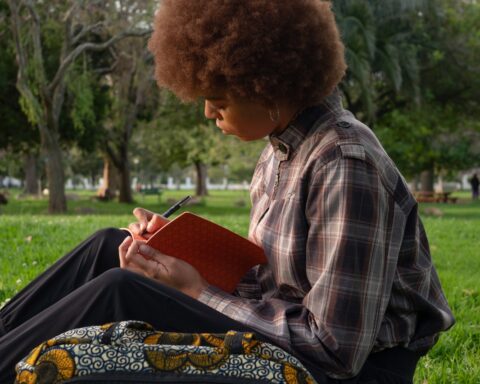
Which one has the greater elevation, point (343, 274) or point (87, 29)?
point (87, 29)

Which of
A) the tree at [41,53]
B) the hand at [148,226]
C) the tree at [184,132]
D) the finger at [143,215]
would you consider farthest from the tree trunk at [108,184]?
the hand at [148,226]

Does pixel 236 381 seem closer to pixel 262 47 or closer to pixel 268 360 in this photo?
pixel 268 360

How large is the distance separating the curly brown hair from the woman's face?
0.04 m

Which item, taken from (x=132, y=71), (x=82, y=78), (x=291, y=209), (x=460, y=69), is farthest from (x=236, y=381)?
(x=460, y=69)

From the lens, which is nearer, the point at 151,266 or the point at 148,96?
the point at 151,266

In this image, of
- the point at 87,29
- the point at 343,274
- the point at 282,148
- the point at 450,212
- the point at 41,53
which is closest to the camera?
the point at 343,274

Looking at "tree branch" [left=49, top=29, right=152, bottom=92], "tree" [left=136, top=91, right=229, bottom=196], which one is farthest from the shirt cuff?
"tree" [left=136, top=91, right=229, bottom=196]

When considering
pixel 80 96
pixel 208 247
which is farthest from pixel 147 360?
pixel 80 96

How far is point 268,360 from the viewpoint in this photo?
1883 millimetres

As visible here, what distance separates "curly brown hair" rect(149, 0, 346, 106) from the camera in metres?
2.15

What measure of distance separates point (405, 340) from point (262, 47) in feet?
3.25

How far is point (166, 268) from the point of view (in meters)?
2.28

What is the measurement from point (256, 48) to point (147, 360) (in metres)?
0.97

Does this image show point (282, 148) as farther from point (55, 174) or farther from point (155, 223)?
point (55, 174)
